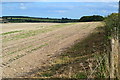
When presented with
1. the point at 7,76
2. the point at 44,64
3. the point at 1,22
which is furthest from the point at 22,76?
the point at 1,22

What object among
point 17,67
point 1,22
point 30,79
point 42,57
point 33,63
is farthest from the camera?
point 1,22

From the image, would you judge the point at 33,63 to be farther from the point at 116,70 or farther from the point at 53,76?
the point at 116,70

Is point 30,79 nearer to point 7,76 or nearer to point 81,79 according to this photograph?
point 7,76

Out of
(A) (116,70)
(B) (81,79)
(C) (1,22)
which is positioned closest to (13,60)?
(B) (81,79)

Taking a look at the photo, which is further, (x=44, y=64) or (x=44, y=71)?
(x=44, y=64)

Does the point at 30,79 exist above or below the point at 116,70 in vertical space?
below

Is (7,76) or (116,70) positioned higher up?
(116,70)

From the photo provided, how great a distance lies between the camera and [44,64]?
10.1 metres

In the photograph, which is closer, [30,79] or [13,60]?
[30,79]

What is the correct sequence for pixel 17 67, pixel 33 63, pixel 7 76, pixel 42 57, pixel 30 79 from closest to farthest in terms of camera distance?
1. pixel 30 79
2. pixel 7 76
3. pixel 17 67
4. pixel 33 63
5. pixel 42 57

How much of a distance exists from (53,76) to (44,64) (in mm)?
2231

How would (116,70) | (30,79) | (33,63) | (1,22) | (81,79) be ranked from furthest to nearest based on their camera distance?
(1,22) → (33,63) → (30,79) → (81,79) → (116,70)

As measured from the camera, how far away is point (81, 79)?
23.5 feet

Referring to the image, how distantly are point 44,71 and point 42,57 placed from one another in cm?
290
